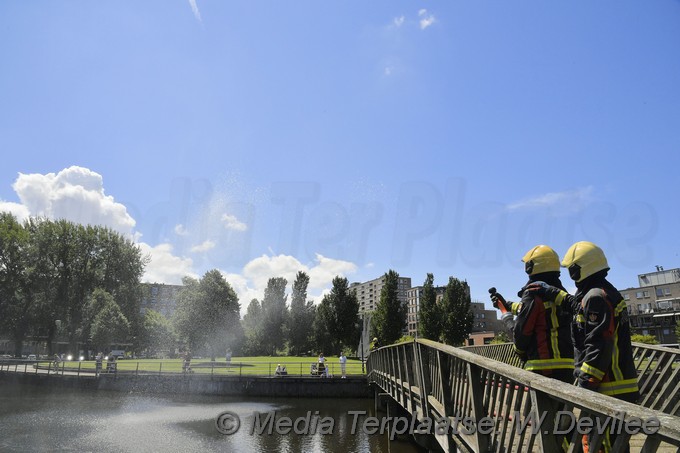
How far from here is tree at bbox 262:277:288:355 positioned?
261 ft

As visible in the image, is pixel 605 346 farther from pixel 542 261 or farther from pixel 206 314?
pixel 206 314

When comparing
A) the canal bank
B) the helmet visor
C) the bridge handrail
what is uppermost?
the helmet visor

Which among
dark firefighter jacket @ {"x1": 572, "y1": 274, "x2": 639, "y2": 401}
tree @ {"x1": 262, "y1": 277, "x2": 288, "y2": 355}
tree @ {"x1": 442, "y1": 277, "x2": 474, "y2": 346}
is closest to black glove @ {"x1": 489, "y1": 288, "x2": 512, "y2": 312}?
dark firefighter jacket @ {"x1": 572, "y1": 274, "x2": 639, "y2": 401}

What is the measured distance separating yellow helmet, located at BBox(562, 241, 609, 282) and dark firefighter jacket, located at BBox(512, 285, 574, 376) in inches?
18.0

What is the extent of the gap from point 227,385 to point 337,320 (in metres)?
41.9

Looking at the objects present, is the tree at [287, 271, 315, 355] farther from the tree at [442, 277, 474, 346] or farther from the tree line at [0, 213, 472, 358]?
the tree at [442, 277, 474, 346]

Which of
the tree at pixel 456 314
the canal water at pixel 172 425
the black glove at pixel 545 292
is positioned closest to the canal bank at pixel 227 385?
the canal water at pixel 172 425

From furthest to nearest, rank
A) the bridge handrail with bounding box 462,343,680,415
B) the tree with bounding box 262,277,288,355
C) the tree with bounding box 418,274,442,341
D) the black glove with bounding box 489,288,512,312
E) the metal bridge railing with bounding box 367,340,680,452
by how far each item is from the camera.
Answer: the tree with bounding box 262,277,288,355 < the tree with bounding box 418,274,442,341 < the bridge handrail with bounding box 462,343,680,415 < the black glove with bounding box 489,288,512,312 < the metal bridge railing with bounding box 367,340,680,452

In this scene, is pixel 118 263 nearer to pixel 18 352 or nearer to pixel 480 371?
pixel 18 352

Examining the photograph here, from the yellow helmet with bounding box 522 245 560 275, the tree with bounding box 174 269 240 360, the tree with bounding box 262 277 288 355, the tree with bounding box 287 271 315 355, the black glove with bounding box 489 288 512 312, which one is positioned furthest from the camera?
the tree with bounding box 262 277 288 355

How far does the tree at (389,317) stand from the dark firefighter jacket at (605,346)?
208 feet

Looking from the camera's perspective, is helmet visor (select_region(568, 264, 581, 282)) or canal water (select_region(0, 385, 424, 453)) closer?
helmet visor (select_region(568, 264, 581, 282))

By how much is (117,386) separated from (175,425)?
16.5m

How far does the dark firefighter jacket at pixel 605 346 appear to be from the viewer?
3531 mm
